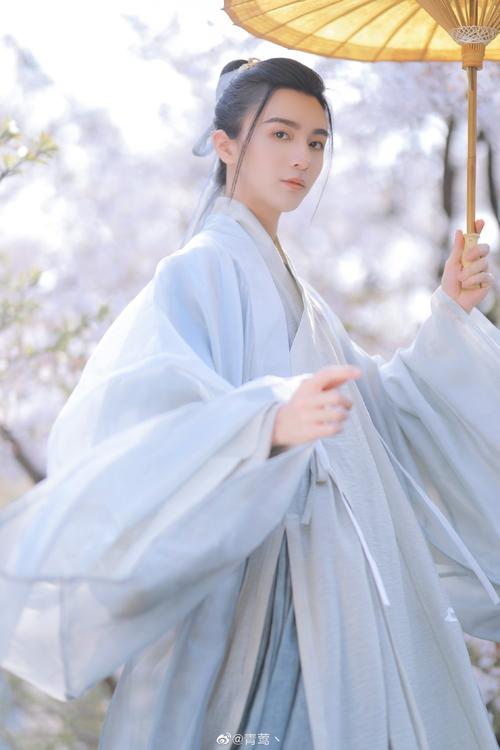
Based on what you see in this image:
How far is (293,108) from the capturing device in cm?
267

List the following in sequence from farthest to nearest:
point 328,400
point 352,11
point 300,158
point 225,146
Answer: point 352,11
point 225,146
point 300,158
point 328,400

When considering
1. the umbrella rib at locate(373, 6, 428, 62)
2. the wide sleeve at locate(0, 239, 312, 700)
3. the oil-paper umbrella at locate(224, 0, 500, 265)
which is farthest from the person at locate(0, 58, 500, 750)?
the umbrella rib at locate(373, 6, 428, 62)

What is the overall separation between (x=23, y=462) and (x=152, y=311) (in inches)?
108

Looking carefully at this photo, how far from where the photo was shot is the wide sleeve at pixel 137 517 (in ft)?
6.42

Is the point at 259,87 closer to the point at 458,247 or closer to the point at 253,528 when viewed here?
the point at 458,247

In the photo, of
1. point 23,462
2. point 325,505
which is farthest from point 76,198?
point 325,505

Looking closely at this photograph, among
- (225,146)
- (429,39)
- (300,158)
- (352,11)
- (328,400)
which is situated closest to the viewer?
(328,400)

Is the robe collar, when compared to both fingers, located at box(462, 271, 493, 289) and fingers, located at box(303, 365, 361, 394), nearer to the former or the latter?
fingers, located at box(462, 271, 493, 289)

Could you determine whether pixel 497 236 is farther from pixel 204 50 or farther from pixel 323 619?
pixel 323 619

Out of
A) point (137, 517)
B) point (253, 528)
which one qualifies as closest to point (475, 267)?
point (253, 528)

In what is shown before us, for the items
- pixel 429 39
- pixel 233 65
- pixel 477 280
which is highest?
pixel 429 39

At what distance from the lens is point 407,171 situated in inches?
255

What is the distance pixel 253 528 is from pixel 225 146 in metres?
1.08

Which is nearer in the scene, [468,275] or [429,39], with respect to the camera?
[468,275]
